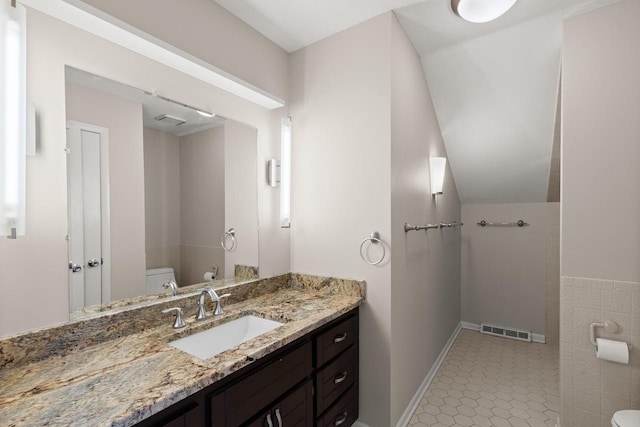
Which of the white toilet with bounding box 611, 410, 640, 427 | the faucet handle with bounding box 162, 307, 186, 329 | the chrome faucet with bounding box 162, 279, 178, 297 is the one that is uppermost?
the chrome faucet with bounding box 162, 279, 178, 297

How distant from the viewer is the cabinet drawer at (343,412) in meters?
1.61

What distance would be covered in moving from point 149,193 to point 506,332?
149 inches

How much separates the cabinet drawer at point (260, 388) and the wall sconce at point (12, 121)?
2.83 ft

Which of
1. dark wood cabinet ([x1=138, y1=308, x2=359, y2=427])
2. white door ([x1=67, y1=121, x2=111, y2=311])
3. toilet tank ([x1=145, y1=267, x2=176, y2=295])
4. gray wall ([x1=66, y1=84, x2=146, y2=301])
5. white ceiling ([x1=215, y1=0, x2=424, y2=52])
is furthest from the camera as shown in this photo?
white ceiling ([x1=215, y1=0, x2=424, y2=52])

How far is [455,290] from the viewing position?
11.5 feet

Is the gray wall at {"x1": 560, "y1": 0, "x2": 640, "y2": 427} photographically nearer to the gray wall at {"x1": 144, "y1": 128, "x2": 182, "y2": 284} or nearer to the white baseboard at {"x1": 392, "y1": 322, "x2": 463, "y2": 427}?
the white baseboard at {"x1": 392, "y1": 322, "x2": 463, "y2": 427}

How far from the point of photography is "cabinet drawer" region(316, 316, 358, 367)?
156 centimetres

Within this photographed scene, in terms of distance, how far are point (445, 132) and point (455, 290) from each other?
181 centimetres

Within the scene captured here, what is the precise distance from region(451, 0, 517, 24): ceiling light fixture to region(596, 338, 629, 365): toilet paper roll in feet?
6.12

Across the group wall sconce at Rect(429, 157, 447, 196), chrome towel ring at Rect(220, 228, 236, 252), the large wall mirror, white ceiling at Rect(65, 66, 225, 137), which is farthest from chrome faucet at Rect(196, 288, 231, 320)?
wall sconce at Rect(429, 157, 447, 196)

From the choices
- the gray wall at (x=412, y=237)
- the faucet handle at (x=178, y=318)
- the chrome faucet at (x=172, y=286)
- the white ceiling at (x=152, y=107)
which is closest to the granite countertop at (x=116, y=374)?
the faucet handle at (x=178, y=318)

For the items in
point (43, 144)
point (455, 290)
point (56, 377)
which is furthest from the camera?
point (455, 290)

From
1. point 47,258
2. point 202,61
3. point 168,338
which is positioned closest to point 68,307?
point 47,258

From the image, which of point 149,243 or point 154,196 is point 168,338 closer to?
point 149,243
